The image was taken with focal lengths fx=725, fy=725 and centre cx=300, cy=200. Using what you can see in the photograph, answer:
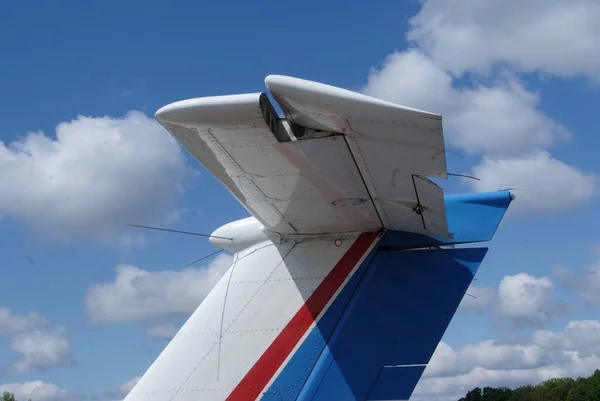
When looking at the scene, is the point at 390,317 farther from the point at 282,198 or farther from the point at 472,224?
the point at 282,198

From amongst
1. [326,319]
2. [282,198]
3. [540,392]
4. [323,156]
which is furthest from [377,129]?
[540,392]

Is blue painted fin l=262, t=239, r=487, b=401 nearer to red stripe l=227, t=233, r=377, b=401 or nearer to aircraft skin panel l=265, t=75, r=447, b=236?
red stripe l=227, t=233, r=377, b=401

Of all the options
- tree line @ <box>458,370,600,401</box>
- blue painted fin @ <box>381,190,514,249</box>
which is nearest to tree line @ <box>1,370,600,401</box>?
tree line @ <box>458,370,600,401</box>

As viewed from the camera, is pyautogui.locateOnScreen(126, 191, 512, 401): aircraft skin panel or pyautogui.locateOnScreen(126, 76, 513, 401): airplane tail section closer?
pyautogui.locateOnScreen(126, 76, 513, 401): airplane tail section

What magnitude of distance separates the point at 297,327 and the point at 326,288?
44cm

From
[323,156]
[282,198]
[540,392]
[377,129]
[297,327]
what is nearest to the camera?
[377,129]

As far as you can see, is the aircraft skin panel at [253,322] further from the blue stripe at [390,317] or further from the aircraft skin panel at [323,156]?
the aircraft skin panel at [323,156]

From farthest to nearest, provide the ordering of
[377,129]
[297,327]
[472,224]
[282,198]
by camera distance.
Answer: [472,224]
[297,327]
[282,198]
[377,129]

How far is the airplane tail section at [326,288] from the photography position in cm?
543

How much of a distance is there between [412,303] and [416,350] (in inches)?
16.0

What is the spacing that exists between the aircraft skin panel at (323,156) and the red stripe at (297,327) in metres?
0.31

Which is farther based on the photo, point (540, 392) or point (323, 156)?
point (540, 392)

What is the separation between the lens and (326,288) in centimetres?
636

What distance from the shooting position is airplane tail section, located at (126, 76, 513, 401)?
543 cm
